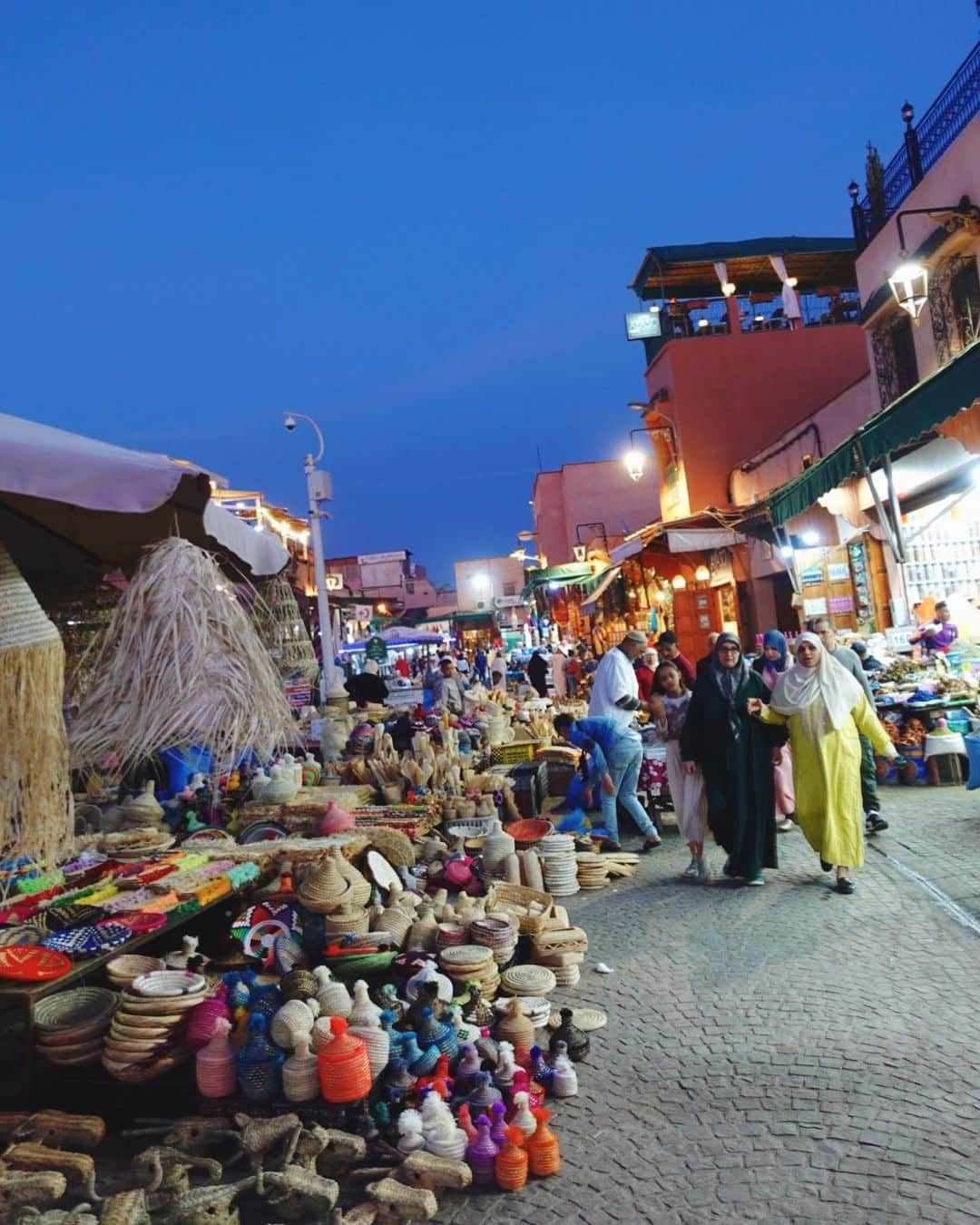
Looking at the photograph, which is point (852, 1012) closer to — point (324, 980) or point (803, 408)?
point (324, 980)

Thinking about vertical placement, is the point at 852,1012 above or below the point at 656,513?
below

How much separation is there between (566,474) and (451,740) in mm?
28644

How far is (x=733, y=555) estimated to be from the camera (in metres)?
18.7

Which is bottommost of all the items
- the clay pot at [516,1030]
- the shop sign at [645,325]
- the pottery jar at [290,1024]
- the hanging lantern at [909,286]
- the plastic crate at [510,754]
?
the clay pot at [516,1030]

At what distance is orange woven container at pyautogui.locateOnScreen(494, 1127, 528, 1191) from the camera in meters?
2.93

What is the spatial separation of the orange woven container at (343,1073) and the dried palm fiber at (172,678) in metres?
1.22

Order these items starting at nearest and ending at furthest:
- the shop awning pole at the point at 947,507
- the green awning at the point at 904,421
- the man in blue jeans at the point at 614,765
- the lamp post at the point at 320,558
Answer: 1. the green awning at the point at 904,421
2. the man in blue jeans at the point at 614,765
3. the shop awning pole at the point at 947,507
4. the lamp post at the point at 320,558

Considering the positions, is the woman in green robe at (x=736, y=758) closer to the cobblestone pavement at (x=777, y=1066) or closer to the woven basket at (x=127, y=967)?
the cobblestone pavement at (x=777, y=1066)

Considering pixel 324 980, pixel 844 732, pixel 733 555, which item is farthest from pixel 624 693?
pixel 733 555

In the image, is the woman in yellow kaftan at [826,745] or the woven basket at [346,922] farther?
the woman in yellow kaftan at [826,745]

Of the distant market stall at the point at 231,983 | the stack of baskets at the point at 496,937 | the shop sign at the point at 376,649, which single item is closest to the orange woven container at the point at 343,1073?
the distant market stall at the point at 231,983

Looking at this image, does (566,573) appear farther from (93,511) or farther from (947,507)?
(93,511)

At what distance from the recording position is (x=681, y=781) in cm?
666

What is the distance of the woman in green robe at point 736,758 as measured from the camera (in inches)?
236
